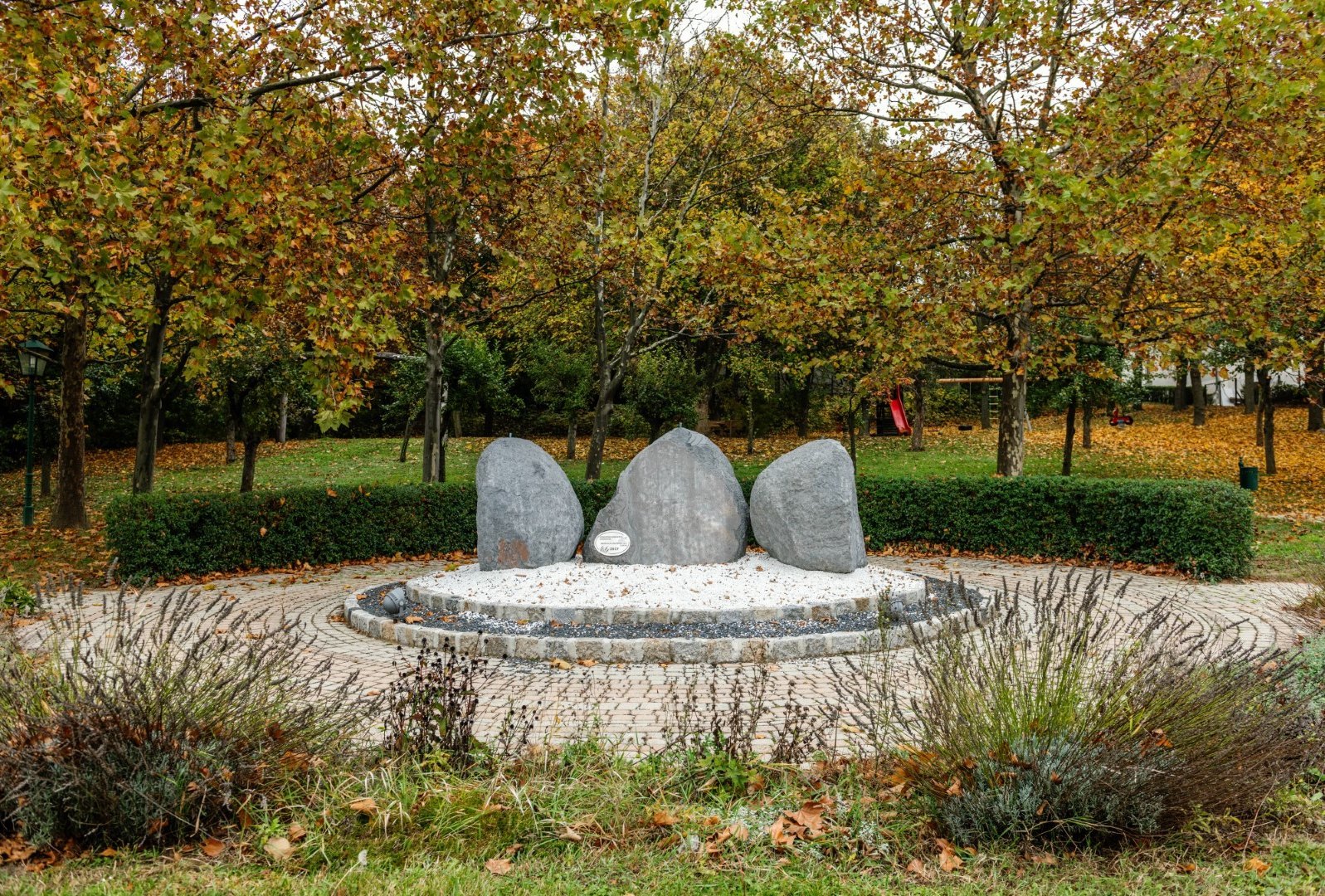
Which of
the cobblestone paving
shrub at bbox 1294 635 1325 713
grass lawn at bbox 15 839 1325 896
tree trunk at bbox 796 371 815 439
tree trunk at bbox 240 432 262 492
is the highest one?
tree trunk at bbox 796 371 815 439

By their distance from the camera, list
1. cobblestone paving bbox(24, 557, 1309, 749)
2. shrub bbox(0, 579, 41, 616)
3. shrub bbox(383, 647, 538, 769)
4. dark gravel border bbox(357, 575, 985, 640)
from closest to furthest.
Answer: shrub bbox(383, 647, 538, 769)
cobblestone paving bbox(24, 557, 1309, 749)
dark gravel border bbox(357, 575, 985, 640)
shrub bbox(0, 579, 41, 616)

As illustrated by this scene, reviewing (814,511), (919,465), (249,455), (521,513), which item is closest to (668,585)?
(814,511)

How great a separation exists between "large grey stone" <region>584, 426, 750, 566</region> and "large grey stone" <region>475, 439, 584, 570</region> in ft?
1.27

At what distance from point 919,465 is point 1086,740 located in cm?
2052

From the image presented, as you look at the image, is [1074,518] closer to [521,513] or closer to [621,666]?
[521,513]

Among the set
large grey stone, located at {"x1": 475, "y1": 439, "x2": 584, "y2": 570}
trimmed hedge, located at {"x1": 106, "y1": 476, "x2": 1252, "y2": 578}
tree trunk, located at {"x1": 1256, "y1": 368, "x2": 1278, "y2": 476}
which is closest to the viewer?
large grey stone, located at {"x1": 475, "y1": 439, "x2": 584, "y2": 570}

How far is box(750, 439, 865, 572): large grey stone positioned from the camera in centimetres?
1003

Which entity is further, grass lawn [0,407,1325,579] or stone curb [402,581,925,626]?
grass lawn [0,407,1325,579]

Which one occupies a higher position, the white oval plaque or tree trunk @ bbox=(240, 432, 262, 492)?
tree trunk @ bbox=(240, 432, 262, 492)

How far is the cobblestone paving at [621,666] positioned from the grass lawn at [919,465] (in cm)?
214

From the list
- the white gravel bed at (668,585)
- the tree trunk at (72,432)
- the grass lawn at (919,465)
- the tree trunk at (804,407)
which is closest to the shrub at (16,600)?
the grass lawn at (919,465)

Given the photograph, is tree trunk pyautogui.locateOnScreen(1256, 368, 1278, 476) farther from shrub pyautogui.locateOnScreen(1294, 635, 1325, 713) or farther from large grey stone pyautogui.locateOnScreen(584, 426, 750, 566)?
shrub pyautogui.locateOnScreen(1294, 635, 1325, 713)

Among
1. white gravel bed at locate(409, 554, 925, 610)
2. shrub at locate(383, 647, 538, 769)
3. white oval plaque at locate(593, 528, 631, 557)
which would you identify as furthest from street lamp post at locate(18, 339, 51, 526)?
shrub at locate(383, 647, 538, 769)

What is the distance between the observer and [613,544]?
10.4 meters
